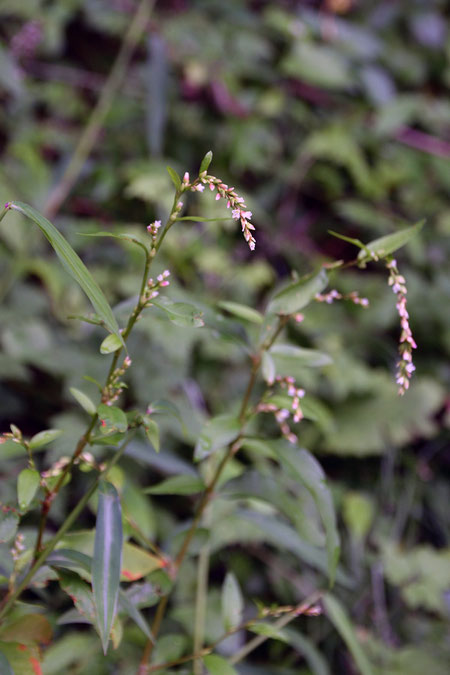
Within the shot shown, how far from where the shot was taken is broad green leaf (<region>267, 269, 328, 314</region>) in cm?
81

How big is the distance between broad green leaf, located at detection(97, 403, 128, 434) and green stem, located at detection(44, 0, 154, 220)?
143cm

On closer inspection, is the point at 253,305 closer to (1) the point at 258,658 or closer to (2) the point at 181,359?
(2) the point at 181,359

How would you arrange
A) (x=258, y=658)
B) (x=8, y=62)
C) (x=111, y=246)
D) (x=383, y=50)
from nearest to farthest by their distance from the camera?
(x=258, y=658)
(x=8, y=62)
(x=111, y=246)
(x=383, y=50)

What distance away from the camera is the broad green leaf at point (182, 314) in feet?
2.15

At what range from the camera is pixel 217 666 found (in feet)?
2.60

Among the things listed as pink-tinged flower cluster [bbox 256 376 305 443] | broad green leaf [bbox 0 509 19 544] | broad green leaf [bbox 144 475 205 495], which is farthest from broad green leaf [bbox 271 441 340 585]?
broad green leaf [bbox 0 509 19 544]

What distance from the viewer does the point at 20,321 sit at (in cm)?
170

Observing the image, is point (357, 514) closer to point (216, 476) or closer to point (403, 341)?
point (216, 476)

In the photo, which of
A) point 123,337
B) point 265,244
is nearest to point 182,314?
point 123,337

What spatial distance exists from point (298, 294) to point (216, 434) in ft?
0.75

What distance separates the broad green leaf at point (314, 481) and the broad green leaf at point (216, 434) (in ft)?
0.21

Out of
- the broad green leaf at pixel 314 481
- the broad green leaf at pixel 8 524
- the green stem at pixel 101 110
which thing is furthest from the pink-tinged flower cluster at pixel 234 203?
the green stem at pixel 101 110

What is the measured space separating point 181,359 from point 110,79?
1.28 meters

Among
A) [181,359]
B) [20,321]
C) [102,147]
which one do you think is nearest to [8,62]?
[102,147]
